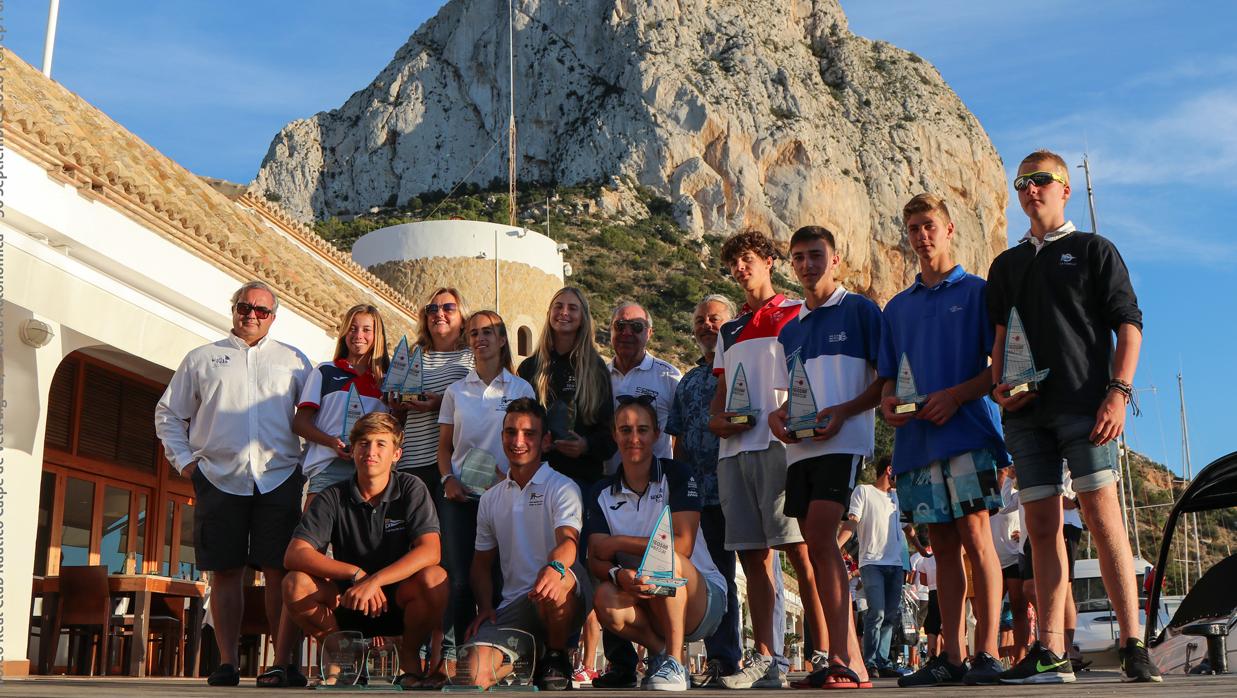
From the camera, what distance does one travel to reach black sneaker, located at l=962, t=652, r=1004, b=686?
4844mm

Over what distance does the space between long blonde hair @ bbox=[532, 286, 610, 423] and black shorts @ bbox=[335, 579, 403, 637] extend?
160 centimetres

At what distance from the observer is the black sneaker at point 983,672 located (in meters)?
4.84

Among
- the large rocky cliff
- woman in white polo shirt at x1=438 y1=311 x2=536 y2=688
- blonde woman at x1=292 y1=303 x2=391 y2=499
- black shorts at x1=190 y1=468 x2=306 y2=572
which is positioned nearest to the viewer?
black shorts at x1=190 y1=468 x2=306 y2=572

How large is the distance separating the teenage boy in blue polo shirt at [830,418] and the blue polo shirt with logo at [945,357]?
15cm

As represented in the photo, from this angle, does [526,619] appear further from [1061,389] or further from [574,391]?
[1061,389]

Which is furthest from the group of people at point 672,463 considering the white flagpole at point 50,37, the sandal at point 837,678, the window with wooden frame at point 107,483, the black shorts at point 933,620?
the white flagpole at point 50,37

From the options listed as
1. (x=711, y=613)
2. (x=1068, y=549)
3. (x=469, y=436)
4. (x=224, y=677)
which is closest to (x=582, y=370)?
(x=469, y=436)

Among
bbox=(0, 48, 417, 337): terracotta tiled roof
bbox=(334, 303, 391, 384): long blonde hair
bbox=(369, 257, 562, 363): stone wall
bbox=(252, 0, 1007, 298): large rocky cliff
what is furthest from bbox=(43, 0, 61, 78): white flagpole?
bbox=(252, 0, 1007, 298): large rocky cliff

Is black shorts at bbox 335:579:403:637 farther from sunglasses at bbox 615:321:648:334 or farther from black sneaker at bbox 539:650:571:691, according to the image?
sunglasses at bbox 615:321:648:334

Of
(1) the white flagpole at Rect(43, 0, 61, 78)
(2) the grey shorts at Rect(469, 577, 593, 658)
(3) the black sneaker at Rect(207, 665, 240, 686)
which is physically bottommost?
(3) the black sneaker at Rect(207, 665, 240, 686)

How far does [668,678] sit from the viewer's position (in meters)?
4.98

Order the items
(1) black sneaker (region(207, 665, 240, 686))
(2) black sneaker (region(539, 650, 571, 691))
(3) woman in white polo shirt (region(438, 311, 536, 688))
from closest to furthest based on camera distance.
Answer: (2) black sneaker (region(539, 650, 571, 691))
(1) black sneaker (region(207, 665, 240, 686))
(3) woman in white polo shirt (region(438, 311, 536, 688))

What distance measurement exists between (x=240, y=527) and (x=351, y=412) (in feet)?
2.72

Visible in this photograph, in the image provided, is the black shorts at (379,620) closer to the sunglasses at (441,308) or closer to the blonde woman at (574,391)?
the blonde woman at (574,391)
